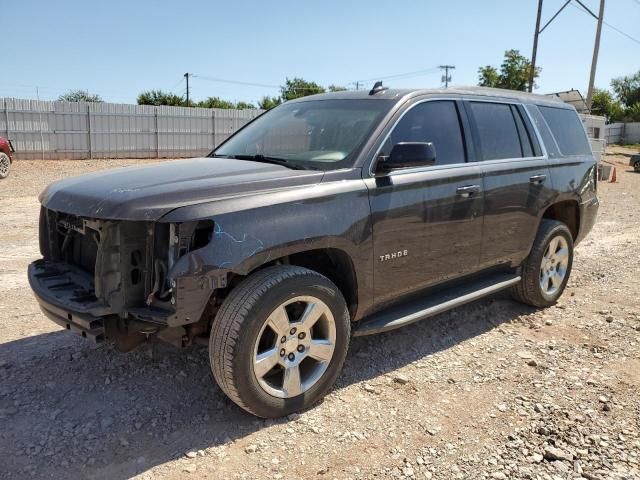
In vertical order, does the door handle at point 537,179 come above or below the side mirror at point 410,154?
below

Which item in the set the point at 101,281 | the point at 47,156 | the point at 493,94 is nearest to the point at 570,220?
the point at 493,94

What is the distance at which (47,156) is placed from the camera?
23.6 meters

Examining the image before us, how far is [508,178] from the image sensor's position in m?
4.58

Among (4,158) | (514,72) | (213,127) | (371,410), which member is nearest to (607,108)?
(514,72)

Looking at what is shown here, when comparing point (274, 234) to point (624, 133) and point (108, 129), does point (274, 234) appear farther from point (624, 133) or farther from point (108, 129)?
point (624, 133)

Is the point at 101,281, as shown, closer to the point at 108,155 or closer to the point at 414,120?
the point at 414,120

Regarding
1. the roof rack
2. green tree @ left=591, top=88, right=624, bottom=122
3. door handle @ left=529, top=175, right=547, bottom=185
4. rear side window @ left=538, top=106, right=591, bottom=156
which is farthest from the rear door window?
green tree @ left=591, top=88, right=624, bottom=122

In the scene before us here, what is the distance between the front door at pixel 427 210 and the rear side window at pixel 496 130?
0.79 feet

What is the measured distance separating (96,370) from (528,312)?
3.75m

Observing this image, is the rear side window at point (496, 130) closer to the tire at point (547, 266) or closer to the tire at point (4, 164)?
the tire at point (547, 266)

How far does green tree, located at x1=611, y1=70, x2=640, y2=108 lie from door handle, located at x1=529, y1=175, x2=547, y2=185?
226 ft

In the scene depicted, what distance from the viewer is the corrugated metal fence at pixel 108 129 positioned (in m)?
22.8

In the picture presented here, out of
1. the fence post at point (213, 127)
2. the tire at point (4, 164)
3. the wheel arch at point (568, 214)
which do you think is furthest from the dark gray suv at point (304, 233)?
the fence post at point (213, 127)

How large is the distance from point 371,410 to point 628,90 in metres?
74.0
